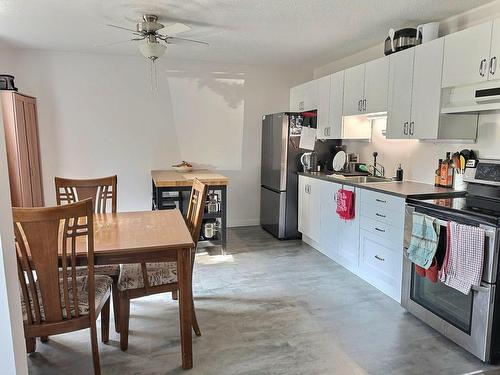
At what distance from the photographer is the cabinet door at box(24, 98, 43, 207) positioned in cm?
418

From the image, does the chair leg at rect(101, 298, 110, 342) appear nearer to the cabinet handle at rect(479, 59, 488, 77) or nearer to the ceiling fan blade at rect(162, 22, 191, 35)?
the ceiling fan blade at rect(162, 22, 191, 35)

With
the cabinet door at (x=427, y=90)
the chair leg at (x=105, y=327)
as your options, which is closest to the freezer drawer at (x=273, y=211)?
the cabinet door at (x=427, y=90)

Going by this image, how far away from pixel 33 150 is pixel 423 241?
4.32 meters

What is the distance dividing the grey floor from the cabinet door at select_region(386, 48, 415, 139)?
4.68 ft

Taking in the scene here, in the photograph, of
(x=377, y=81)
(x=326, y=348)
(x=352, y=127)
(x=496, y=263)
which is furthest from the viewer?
(x=352, y=127)

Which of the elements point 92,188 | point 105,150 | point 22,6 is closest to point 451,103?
point 92,188

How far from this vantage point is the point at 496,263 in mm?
2010

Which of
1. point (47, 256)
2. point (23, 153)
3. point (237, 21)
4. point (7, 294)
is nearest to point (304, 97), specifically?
point (237, 21)

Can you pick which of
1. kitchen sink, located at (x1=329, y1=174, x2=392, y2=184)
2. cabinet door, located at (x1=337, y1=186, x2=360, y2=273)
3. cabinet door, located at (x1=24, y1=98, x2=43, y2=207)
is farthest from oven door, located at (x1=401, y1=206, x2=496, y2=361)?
cabinet door, located at (x1=24, y1=98, x2=43, y2=207)

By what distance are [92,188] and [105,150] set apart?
6.70ft

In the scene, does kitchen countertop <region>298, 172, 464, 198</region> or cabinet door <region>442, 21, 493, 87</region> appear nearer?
cabinet door <region>442, 21, 493, 87</region>

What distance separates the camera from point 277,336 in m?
2.40

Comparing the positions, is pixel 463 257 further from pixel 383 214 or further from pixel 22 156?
pixel 22 156

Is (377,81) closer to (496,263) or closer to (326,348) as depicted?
(496,263)
